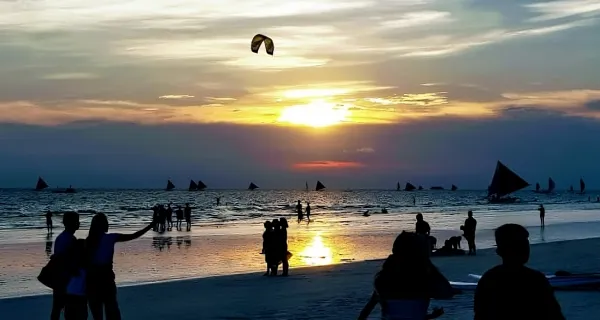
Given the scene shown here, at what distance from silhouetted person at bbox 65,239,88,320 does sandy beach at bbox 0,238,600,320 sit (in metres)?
3.95

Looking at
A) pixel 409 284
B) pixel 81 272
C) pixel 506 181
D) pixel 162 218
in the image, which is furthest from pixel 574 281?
pixel 162 218

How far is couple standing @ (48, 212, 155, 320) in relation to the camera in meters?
8.61

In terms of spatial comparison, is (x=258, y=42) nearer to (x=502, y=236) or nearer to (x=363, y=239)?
(x=502, y=236)

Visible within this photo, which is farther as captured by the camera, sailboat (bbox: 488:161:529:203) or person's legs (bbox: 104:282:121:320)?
sailboat (bbox: 488:161:529:203)

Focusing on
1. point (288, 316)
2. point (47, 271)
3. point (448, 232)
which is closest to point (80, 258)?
point (47, 271)

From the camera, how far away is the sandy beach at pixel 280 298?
12.5 metres

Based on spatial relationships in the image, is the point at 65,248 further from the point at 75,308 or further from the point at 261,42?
the point at 261,42

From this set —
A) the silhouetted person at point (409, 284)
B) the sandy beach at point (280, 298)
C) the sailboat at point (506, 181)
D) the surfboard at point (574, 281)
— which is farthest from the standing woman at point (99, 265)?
the sailboat at point (506, 181)

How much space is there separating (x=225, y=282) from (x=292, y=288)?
2134 mm

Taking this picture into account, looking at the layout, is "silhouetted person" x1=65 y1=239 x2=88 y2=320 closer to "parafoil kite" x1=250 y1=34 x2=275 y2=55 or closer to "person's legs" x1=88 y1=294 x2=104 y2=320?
"person's legs" x1=88 y1=294 x2=104 y2=320

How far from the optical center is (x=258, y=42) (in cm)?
1853

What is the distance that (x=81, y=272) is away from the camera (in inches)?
→ 344

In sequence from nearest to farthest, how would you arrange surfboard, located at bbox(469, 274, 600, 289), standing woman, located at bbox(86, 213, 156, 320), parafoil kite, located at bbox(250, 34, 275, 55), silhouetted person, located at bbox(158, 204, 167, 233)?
standing woman, located at bbox(86, 213, 156, 320) < surfboard, located at bbox(469, 274, 600, 289) < parafoil kite, located at bbox(250, 34, 275, 55) < silhouetted person, located at bbox(158, 204, 167, 233)

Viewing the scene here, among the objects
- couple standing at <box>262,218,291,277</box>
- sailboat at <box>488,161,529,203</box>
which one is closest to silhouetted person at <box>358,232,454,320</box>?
couple standing at <box>262,218,291,277</box>
